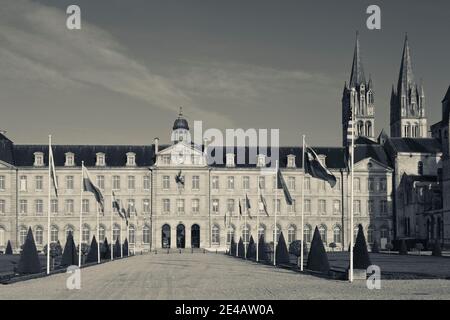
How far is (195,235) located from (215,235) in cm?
223

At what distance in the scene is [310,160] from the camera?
33469mm

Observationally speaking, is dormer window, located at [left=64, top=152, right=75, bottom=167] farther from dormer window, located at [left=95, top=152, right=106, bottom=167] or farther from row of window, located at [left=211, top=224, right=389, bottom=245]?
row of window, located at [left=211, top=224, right=389, bottom=245]

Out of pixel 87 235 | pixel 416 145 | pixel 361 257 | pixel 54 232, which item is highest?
pixel 416 145

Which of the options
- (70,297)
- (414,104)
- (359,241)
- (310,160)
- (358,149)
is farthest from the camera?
(414,104)

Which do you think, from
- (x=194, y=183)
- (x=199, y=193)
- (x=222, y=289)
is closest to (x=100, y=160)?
(x=194, y=183)

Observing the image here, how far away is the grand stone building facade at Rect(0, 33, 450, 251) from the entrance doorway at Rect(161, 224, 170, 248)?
4.4 inches

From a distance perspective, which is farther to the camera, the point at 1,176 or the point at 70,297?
the point at 1,176

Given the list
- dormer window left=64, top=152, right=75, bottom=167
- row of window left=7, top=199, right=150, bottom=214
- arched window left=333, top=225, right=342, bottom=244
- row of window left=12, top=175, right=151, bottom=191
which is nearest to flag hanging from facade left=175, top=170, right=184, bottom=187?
row of window left=12, top=175, right=151, bottom=191

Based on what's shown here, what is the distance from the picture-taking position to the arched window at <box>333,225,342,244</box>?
3401 inches

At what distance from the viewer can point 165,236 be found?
84.7m

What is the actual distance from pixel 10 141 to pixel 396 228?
44.6m

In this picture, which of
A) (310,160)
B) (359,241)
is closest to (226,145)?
(310,160)

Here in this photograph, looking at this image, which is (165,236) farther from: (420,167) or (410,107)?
(410,107)
